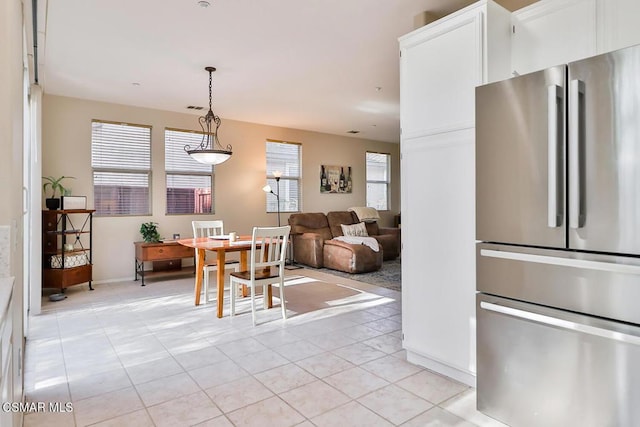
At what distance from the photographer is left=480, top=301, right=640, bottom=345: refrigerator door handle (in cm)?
155

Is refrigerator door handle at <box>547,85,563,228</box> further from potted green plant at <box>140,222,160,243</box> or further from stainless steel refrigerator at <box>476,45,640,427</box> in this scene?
potted green plant at <box>140,222,160,243</box>

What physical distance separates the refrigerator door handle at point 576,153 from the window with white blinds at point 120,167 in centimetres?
571

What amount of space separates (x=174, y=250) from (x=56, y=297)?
1.51m

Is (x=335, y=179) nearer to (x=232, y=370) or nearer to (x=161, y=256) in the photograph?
(x=161, y=256)

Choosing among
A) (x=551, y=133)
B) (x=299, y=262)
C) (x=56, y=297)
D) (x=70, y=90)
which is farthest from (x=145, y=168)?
(x=551, y=133)

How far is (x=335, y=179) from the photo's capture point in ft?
27.5

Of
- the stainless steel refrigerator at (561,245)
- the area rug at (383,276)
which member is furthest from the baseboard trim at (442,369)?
the area rug at (383,276)

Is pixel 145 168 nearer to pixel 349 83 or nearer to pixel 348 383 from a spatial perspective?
pixel 349 83

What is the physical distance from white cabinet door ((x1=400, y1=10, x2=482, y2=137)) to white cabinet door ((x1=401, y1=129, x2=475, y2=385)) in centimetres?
11

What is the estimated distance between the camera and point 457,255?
241cm

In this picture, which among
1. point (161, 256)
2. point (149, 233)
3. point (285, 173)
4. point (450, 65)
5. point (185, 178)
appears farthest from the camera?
point (285, 173)

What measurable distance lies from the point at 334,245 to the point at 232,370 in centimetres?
408

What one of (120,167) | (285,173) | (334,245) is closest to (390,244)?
(334,245)

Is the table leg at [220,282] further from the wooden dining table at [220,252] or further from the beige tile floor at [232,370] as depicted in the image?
the beige tile floor at [232,370]
